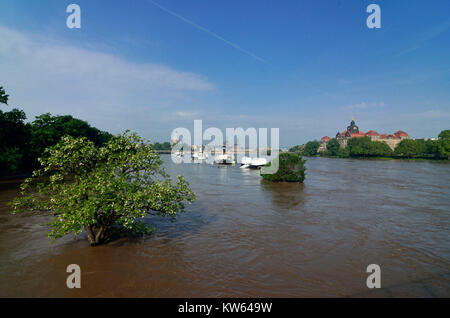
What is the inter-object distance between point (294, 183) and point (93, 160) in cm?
2294

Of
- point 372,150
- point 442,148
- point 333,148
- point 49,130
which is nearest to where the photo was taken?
point 49,130

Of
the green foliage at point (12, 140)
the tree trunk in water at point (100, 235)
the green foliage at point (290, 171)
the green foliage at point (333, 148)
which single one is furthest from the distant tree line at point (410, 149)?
the green foliage at point (12, 140)

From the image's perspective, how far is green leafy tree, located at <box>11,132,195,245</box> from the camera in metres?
7.63

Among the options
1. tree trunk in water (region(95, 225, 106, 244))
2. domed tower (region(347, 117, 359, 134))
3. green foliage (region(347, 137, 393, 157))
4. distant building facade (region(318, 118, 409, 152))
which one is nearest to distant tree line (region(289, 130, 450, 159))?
green foliage (region(347, 137, 393, 157))

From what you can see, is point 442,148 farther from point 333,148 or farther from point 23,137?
point 23,137

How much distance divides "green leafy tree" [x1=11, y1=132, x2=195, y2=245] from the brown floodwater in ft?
3.62

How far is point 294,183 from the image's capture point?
1103 inches

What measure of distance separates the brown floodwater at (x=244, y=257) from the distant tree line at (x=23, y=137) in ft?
46.5

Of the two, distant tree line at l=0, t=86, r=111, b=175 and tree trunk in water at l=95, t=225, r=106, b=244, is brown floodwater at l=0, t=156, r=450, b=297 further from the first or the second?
distant tree line at l=0, t=86, r=111, b=175

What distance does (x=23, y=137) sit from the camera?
29.0 metres

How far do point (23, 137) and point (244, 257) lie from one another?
32.1 m

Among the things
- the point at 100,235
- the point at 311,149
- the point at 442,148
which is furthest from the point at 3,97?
the point at 311,149
